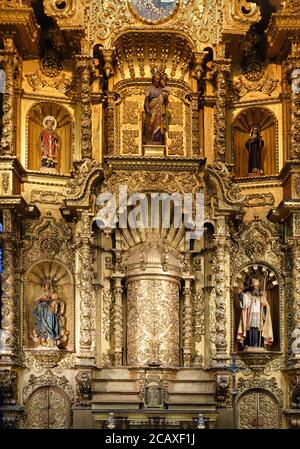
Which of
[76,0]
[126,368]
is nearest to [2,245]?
[126,368]

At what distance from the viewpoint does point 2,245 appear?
899 inches

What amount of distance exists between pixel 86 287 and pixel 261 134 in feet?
16.4

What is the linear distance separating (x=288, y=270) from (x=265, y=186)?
1793 mm

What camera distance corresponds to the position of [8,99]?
23266 millimetres

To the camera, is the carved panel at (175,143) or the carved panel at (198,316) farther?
the carved panel at (175,143)

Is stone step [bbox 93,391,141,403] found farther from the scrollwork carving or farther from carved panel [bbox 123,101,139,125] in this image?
carved panel [bbox 123,101,139,125]

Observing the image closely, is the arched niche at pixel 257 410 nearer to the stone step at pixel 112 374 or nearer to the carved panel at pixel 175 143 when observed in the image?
the stone step at pixel 112 374

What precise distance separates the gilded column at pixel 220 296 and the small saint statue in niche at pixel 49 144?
3767 mm

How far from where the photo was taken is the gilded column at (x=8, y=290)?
Answer: 2247cm

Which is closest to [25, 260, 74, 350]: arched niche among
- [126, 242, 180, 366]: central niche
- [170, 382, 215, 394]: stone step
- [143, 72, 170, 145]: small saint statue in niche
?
[126, 242, 180, 366]: central niche

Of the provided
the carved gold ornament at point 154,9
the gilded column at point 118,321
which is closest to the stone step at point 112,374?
the gilded column at point 118,321

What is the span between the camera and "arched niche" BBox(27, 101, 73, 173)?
24.2m

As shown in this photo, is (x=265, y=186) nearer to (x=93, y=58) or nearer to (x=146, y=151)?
(x=146, y=151)

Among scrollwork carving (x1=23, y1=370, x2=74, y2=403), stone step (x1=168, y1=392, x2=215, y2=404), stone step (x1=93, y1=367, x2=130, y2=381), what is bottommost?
stone step (x1=168, y1=392, x2=215, y2=404)
